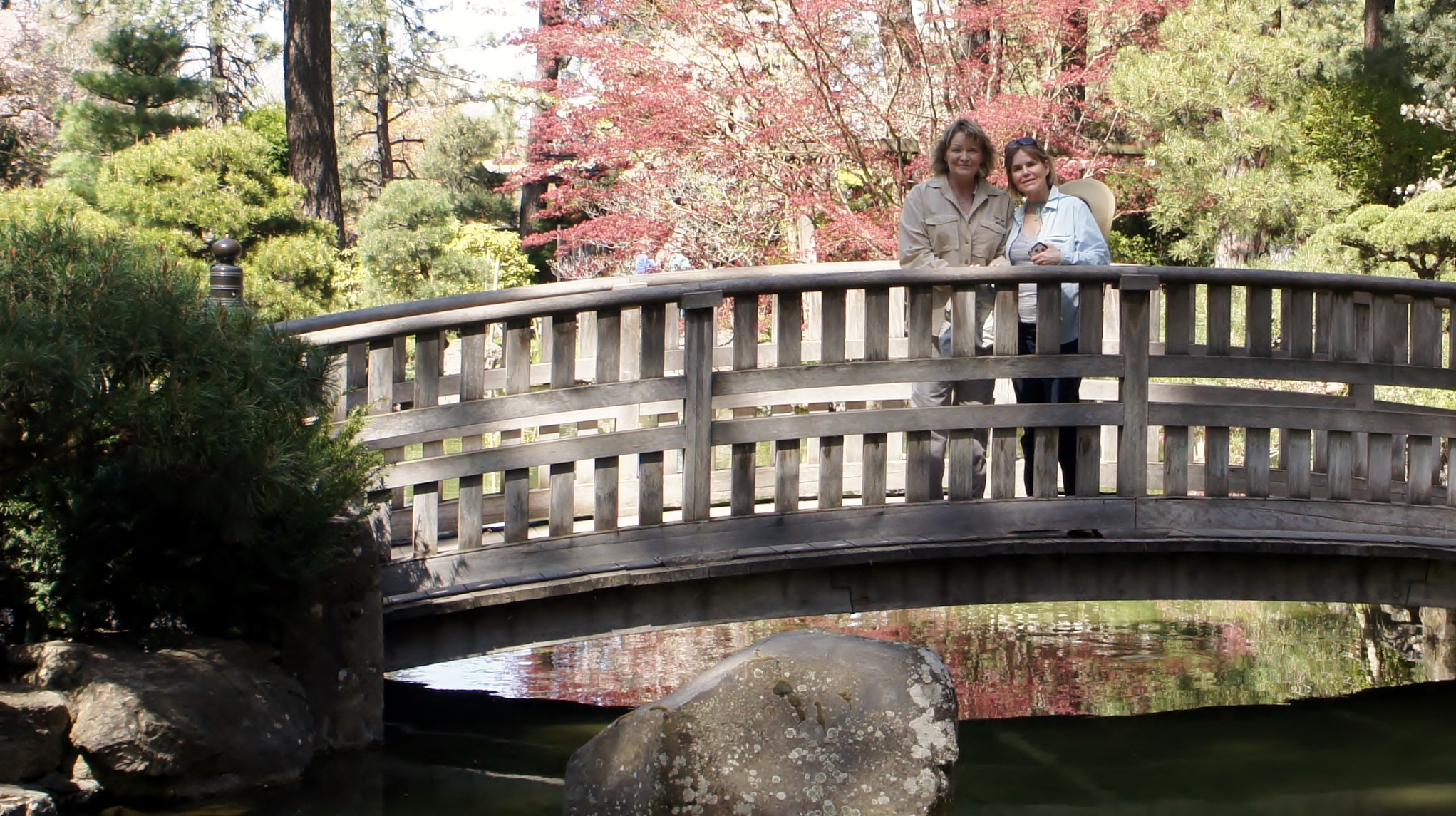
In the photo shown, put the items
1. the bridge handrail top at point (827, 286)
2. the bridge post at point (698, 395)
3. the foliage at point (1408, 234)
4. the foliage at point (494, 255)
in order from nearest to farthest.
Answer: the bridge handrail top at point (827, 286)
the bridge post at point (698, 395)
the foliage at point (1408, 234)
the foliage at point (494, 255)

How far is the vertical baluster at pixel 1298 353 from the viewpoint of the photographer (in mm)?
6250

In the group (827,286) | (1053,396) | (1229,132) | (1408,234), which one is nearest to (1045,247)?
(1053,396)

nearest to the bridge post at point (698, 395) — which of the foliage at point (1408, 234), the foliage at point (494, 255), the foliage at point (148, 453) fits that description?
the foliage at point (148, 453)

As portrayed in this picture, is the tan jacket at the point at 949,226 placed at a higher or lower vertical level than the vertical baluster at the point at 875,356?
higher

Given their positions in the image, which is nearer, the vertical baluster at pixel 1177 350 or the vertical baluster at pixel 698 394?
the vertical baluster at pixel 698 394

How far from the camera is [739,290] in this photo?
5844mm

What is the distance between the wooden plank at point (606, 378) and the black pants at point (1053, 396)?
162cm

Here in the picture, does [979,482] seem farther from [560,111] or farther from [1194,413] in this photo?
[560,111]

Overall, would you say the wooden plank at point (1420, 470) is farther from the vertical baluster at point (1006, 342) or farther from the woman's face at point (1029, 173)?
the woman's face at point (1029, 173)

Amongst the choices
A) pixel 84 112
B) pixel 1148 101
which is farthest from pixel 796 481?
pixel 84 112

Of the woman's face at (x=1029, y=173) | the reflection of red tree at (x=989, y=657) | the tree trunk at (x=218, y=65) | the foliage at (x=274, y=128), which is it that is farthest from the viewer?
the tree trunk at (x=218, y=65)

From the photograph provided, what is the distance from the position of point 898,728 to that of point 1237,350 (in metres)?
2.50

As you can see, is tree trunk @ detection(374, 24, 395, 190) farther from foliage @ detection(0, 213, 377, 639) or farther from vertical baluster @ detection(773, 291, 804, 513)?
foliage @ detection(0, 213, 377, 639)

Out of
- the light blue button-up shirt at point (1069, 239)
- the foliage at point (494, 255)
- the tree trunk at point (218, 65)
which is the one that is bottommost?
the light blue button-up shirt at point (1069, 239)
